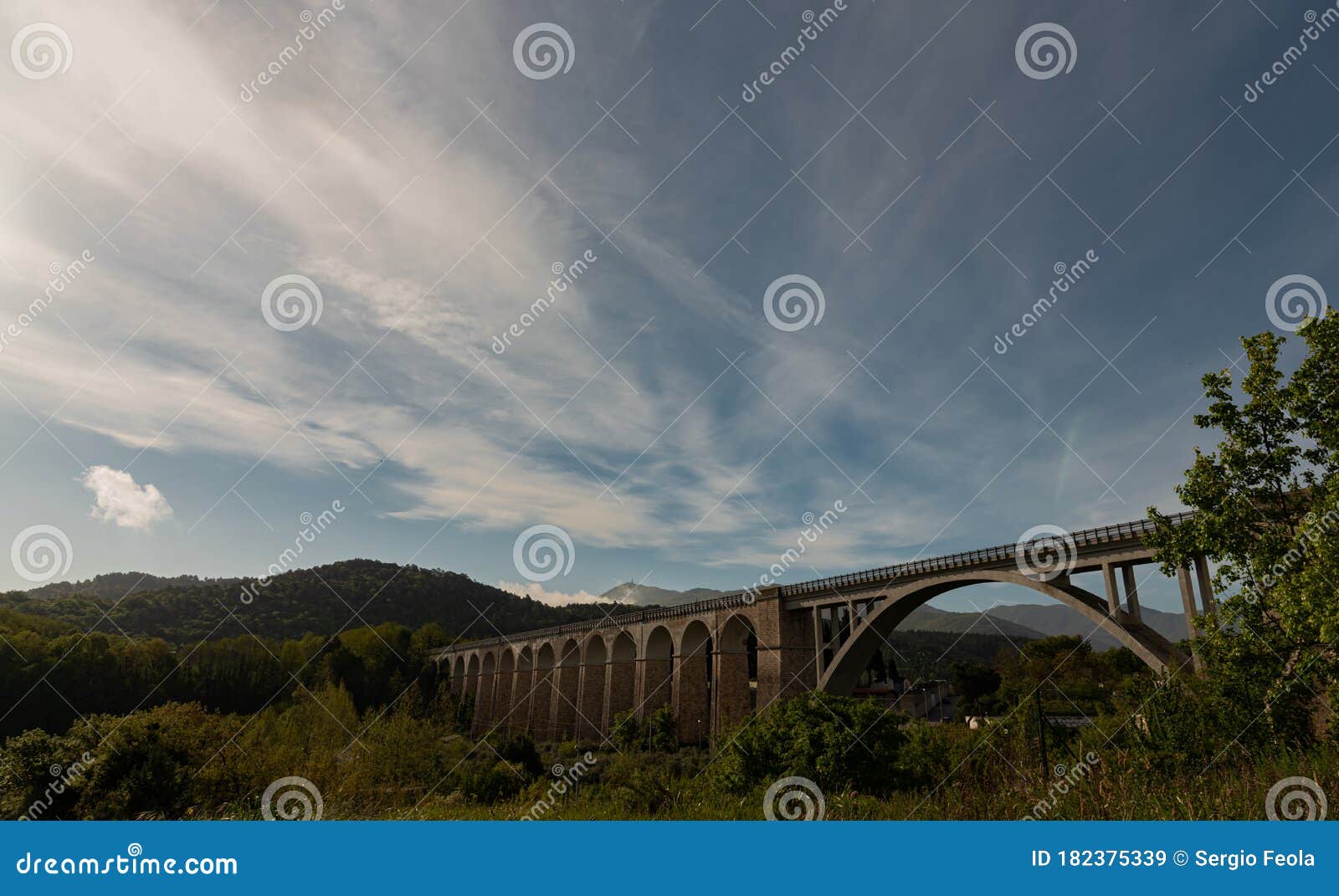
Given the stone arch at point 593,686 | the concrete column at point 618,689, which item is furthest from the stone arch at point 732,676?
the stone arch at point 593,686

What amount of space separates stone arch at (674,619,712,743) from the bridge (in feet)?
0.25

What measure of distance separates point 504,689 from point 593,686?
1829 cm

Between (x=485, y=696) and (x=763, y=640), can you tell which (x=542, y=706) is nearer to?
(x=485, y=696)

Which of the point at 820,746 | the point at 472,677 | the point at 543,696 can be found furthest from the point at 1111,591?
the point at 472,677

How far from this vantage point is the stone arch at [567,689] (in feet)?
173

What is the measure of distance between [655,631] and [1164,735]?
119 feet

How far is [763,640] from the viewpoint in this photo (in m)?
36.8

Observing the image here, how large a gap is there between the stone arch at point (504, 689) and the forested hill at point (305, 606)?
1041 centimetres

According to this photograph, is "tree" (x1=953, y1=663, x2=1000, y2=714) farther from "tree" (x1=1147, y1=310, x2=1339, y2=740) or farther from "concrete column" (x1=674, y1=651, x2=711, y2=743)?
"tree" (x1=1147, y1=310, x2=1339, y2=740)

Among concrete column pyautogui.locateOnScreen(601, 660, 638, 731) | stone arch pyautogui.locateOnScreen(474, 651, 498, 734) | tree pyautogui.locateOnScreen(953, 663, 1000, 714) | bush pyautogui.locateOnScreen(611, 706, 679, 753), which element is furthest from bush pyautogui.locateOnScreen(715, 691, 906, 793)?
stone arch pyautogui.locateOnScreen(474, 651, 498, 734)

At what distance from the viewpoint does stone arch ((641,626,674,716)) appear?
1789 inches

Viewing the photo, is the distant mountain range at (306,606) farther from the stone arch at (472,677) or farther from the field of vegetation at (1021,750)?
the field of vegetation at (1021,750)

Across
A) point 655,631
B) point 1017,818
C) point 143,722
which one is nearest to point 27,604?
point 655,631

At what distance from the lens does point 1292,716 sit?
11.9m
